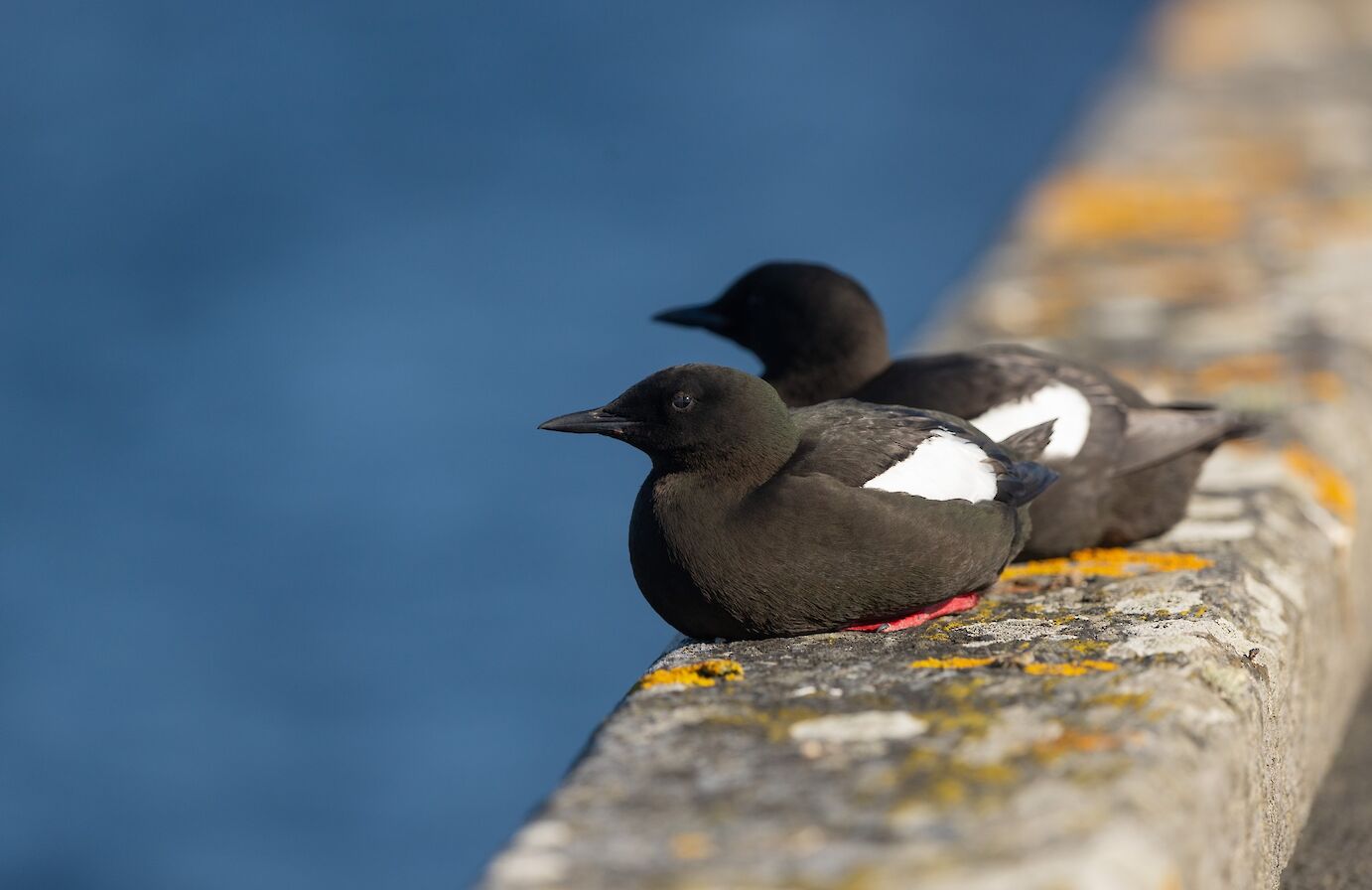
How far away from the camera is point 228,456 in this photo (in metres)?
11.8

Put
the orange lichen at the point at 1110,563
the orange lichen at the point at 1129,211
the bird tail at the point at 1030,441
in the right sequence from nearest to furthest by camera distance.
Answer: the orange lichen at the point at 1110,563 → the bird tail at the point at 1030,441 → the orange lichen at the point at 1129,211

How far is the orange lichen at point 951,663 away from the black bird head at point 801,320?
1.69m

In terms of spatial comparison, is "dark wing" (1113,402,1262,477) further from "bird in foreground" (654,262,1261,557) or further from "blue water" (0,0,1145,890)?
"blue water" (0,0,1145,890)

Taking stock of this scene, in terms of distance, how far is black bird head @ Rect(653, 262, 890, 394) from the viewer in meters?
4.73

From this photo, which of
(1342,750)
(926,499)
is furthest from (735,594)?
(1342,750)

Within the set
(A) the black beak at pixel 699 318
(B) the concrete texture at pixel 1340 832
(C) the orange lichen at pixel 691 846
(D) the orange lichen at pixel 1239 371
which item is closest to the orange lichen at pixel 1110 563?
(B) the concrete texture at pixel 1340 832

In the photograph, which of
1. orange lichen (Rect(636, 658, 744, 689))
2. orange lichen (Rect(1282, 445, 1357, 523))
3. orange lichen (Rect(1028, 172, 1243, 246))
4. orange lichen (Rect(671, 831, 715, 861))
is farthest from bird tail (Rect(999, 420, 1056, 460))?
orange lichen (Rect(1028, 172, 1243, 246))

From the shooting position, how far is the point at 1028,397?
4.38 m

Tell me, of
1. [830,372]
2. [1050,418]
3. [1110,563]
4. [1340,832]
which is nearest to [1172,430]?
[1050,418]

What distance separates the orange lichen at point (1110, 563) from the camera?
3.97 meters

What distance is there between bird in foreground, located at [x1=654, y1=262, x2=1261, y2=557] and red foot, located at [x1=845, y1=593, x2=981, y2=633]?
0.61 m

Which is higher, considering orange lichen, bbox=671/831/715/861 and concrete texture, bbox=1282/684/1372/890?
orange lichen, bbox=671/831/715/861

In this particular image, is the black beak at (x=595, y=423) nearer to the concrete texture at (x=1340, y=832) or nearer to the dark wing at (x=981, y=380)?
the dark wing at (x=981, y=380)

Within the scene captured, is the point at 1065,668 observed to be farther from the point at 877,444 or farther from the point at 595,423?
the point at 595,423
